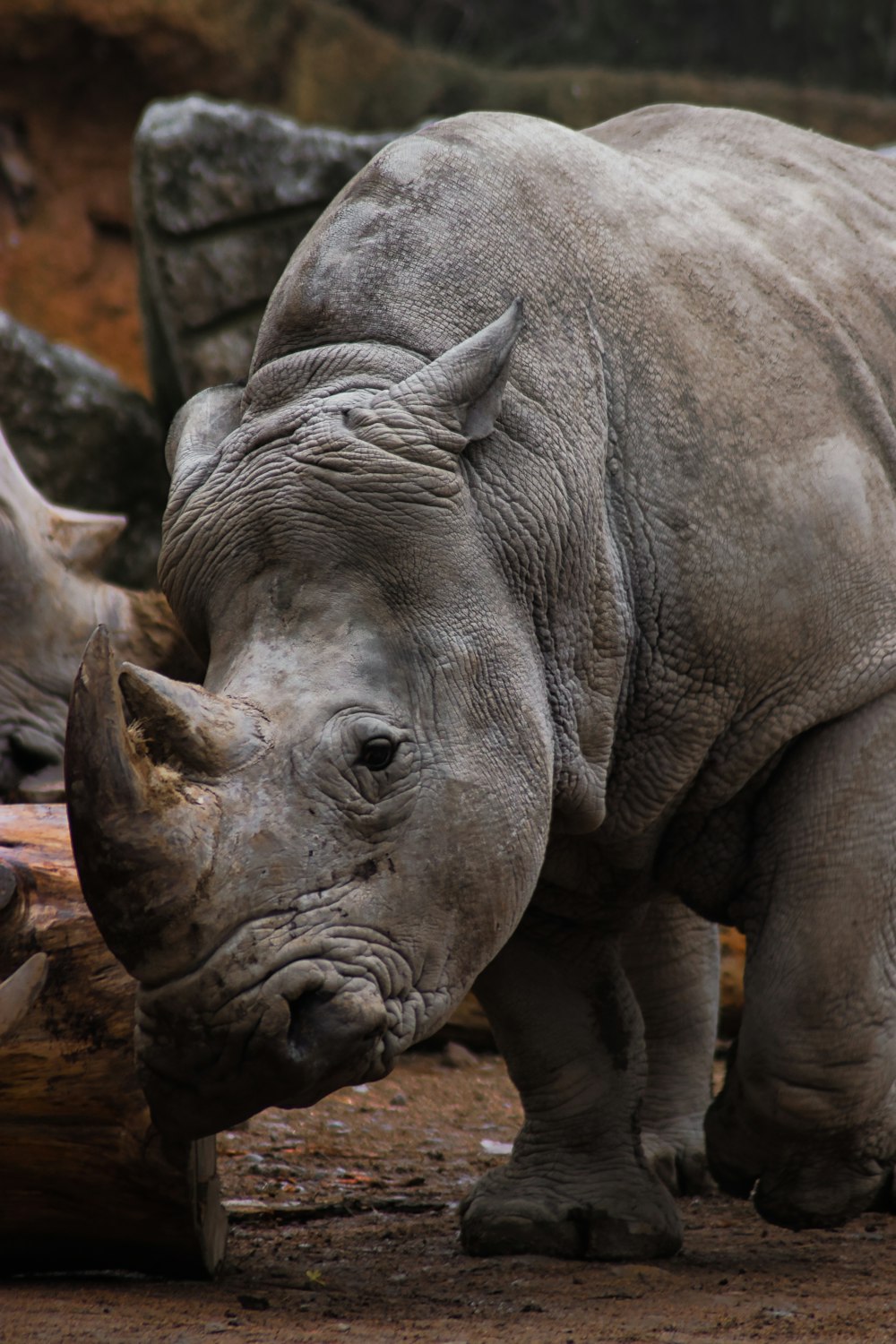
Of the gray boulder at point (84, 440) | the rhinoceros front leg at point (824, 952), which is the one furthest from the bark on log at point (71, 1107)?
the gray boulder at point (84, 440)

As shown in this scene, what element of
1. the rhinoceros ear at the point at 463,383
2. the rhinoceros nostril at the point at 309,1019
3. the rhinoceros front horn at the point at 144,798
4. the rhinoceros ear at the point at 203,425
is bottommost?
the rhinoceros nostril at the point at 309,1019

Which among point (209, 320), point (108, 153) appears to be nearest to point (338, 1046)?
point (209, 320)

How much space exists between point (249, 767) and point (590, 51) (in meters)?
10.8

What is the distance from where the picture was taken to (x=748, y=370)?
159 inches

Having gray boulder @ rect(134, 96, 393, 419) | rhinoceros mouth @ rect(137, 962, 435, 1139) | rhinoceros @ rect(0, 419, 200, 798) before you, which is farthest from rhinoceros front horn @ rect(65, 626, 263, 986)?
gray boulder @ rect(134, 96, 393, 419)

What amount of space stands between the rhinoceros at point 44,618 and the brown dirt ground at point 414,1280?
1.29 meters

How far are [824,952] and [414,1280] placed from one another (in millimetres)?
1098

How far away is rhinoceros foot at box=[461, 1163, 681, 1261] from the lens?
14.5ft

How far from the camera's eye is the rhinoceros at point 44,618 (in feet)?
18.4

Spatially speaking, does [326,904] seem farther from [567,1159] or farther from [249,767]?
[567,1159]

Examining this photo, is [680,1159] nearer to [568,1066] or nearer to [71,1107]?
[568,1066]

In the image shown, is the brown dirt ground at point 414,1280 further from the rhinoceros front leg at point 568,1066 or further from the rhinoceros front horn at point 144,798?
the rhinoceros front horn at point 144,798

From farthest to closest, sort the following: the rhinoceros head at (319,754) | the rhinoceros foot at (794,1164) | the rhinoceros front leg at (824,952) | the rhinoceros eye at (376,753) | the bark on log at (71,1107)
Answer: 1. the rhinoceros foot at (794,1164)
2. the rhinoceros front leg at (824,952)
3. the bark on log at (71,1107)
4. the rhinoceros eye at (376,753)
5. the rhinoceros head at (319,754)

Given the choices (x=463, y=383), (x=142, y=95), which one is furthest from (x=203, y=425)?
(x=142, y=95)
